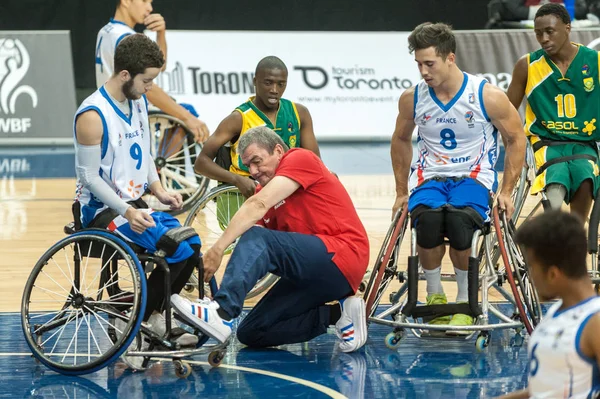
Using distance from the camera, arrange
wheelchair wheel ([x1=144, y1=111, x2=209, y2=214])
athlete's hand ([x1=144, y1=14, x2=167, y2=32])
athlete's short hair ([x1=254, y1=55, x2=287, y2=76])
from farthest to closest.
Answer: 1. wheelchair wheel ([x1=144, y1=111, x2=209, y2=214])
2. athlete's hand ([x1=144, y1=14, x2=167, y2=32])
3. athlete's short hair ([x1=254, y1=55, x2=287, y2=76])

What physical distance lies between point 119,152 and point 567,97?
2401 mm

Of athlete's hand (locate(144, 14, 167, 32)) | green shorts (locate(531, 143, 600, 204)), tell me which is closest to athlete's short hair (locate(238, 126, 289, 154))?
green shorts (locate(531, 143, 600, 204))

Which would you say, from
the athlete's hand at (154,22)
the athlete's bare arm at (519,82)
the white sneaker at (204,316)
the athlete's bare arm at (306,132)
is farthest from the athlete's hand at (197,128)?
the white sneaker at (204,316)

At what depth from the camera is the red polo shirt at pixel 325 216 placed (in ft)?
15.0

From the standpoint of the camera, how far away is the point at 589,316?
2445 mm

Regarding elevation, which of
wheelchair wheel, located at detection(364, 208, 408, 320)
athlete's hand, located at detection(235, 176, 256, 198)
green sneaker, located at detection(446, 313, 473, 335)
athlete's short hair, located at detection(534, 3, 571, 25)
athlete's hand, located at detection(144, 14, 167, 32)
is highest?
athlete's hand, located at detection(144, 14, 167, 32)

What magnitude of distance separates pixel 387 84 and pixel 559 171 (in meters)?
6.35

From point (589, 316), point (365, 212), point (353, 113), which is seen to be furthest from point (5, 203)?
point (589, 316)

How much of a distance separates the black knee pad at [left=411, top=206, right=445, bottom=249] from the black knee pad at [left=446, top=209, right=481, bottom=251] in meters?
0.04

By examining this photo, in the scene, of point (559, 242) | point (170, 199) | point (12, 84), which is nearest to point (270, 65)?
point (170, 199)

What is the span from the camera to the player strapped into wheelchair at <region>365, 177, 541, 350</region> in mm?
4512

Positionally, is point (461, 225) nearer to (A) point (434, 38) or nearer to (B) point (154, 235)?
(A) point (434, 38)

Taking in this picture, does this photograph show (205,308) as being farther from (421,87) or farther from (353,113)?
(353,113)

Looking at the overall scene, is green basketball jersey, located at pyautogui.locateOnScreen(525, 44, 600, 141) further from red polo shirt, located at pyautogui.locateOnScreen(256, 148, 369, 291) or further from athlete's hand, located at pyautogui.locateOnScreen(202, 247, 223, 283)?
athlete's hand, located at pyautogui.locateOnScreen(202, 247, 223, 283)
